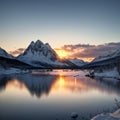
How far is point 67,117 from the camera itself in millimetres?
31328

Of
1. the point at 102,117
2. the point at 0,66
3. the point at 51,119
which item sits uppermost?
the point at 0,66

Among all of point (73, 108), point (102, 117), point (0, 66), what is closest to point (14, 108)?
point (73, 108)

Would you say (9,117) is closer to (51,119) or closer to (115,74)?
(51,119)

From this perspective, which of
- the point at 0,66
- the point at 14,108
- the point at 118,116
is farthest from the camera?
the point at 0,66

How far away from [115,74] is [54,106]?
298ft

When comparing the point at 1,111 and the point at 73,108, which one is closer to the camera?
the point at 1,111

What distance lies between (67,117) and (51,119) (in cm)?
214

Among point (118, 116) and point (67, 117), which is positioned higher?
point (118, 116)

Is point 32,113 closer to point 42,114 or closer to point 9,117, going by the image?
point 42,114

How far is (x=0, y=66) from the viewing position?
185875mm

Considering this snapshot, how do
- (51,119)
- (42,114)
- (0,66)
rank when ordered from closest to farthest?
(51,119), (42,114), (0,66)

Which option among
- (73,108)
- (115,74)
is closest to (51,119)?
(73,108)

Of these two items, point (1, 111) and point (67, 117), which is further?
point (1, 111)

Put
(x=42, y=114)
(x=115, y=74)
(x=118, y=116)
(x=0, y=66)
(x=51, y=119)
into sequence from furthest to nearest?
(x=0, y=66), (x=115, y=74), (x=42, y=114), (x=51, y=119), (x=118, y=116)
